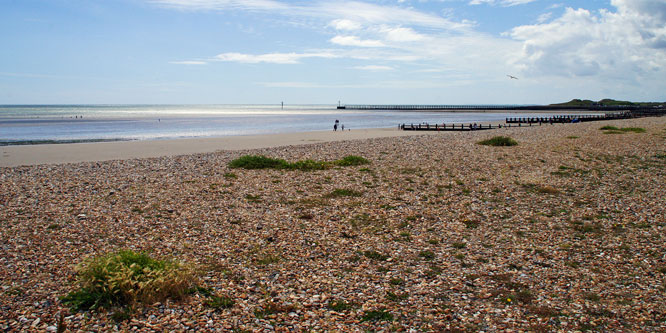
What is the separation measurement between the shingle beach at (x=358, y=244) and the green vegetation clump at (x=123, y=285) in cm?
21

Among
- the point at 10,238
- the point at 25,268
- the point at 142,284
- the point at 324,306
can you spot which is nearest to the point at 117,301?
the point at 142,284

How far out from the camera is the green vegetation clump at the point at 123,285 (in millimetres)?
6133

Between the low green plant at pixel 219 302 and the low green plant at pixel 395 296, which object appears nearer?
the low green plant at pixel 219 302

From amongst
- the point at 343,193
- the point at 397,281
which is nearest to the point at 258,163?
the point at 343,193

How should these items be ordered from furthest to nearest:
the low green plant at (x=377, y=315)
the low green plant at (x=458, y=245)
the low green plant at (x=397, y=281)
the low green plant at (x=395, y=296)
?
the low green plant at (x=458, y=245) → the low green plant at (x=397, y=281) → the low green plant at (x=395, y=296) → the low green plant at (x=377, y=315)

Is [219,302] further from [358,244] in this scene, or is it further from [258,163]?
[258,163]

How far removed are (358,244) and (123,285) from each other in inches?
177

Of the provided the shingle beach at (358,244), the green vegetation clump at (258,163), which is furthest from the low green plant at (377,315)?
the green vegetation clump at (258,163)

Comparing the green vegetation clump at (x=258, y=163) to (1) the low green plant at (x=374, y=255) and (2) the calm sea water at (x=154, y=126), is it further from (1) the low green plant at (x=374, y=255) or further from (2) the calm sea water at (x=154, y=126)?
(2) the calm sea water at (x=154, y=126)

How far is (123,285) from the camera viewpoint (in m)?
6.20

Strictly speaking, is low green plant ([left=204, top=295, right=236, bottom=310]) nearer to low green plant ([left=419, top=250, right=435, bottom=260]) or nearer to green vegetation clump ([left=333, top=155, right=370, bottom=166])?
low green plant ([left=419, top=250, right=435, bottom=260])

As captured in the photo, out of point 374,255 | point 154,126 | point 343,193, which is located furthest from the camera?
point 154,126

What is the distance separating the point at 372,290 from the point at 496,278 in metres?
2.14

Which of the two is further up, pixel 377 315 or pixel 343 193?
pixel 343 193
